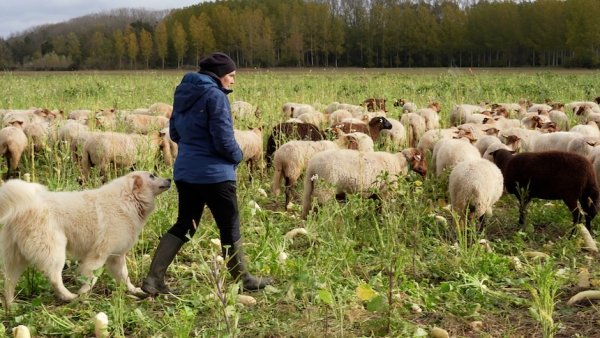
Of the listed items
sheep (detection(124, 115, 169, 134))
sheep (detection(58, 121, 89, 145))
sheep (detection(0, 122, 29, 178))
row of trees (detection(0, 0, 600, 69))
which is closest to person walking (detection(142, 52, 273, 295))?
sheep (detection(58, 121, 89, 145))

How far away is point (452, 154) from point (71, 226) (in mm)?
5695

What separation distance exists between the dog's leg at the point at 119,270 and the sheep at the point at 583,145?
7178 millimetres

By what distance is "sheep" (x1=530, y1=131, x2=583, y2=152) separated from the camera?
9.98 metres

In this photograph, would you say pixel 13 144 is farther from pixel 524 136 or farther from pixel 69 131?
pixel 524 136

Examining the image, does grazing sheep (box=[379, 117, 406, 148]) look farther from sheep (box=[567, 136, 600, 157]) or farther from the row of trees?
the row of trees

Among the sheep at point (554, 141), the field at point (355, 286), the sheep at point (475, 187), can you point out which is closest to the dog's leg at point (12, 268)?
the field at point (355, 286)

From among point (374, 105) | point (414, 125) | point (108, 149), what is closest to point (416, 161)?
point (108, 149)

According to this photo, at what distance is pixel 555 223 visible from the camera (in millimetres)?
7961

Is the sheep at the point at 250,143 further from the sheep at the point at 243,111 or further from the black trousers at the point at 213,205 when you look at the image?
the black trousers at the point at 213,205

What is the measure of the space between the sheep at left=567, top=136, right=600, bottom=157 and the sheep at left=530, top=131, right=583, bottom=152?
232mm

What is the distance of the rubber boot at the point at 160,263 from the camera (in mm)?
5344

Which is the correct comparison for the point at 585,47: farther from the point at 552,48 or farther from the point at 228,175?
the point at 228,175

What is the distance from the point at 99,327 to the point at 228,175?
5.30ft

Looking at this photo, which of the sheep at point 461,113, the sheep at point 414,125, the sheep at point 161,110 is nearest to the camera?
the sheep at point 414,125
